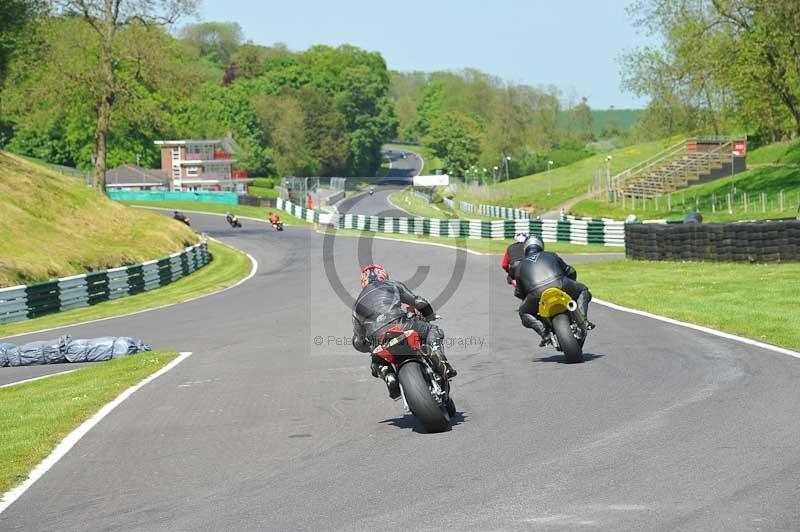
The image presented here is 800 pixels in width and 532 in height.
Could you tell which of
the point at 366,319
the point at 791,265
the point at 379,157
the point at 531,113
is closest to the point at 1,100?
the point at 791,265

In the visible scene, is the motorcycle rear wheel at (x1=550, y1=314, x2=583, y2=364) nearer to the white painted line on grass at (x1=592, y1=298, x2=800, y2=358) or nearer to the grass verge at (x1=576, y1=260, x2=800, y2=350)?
the white painted line on grass at (x1=592, y1=298, x2=800, y2=358)

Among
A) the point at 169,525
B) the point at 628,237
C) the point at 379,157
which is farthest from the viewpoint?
the point at 379,157

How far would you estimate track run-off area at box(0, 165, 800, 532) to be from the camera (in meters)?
6.83

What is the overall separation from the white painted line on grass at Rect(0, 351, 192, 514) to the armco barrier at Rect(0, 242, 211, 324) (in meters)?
15.1

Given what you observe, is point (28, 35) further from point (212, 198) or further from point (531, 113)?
point (531, 113)

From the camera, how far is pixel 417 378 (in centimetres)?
969

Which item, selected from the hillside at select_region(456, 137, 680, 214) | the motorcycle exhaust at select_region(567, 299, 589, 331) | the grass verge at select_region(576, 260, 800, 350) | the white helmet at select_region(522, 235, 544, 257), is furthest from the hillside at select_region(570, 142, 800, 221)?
the motorcycle exhaust at select_region(567, 299, 589, 331)

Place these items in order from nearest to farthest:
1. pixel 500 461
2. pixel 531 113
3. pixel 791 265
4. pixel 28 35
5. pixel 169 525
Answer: pixel 169 525
pixel 500 461
pixel 791 265
pixel 28 35
pixel 531 113

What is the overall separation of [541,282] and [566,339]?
2.96ft

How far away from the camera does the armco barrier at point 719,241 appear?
27438mm

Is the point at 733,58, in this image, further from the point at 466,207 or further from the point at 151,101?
the point at 466,207

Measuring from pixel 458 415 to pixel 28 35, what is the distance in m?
48.9

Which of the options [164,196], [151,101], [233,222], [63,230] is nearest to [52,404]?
[63,230]

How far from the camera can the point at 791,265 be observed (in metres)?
26.9
